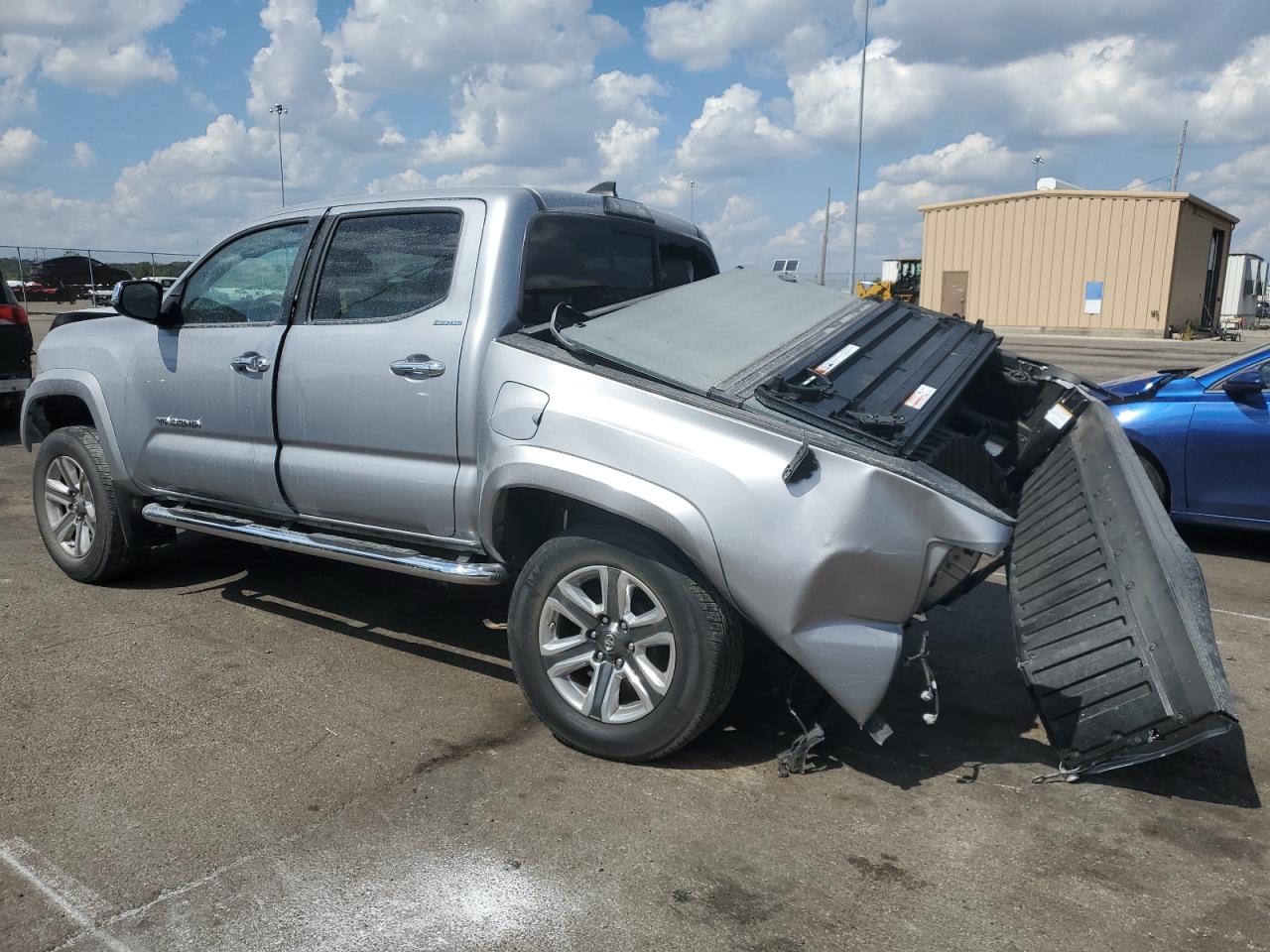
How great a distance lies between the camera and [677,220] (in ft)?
17.5

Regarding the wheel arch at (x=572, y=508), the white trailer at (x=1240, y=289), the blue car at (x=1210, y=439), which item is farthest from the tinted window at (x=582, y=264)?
the white trailer at (x=1240, y=289)

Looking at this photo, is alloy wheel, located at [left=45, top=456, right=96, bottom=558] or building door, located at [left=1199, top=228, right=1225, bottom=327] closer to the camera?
alloy wheel, located at [left=45, top=456, right=96, bottom=558]

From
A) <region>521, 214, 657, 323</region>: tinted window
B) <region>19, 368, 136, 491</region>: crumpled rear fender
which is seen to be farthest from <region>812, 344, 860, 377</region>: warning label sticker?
<region>19, 368, 136, 491</region>: crumpled rear fender

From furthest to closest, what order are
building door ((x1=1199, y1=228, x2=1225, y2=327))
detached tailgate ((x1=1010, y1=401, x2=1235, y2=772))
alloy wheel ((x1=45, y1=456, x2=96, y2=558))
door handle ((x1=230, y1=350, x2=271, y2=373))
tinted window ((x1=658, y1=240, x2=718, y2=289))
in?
building door ((x1=1199, y1=228, x2=1225, y2=327))
alloy wheel ((x1=45, y1=456, x2=96, y2=558))
tinted window ((x1=658, y1=240, x2=718, y2=289))
door handle ((x1=230, y1=350, x2=271, y2=373))
detached tailgate ((x1=1010, y1=401, x2=1235, y2=772))

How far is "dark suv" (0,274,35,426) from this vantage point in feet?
36.0

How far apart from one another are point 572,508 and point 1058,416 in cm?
250

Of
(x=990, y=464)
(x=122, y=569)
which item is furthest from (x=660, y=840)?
(x=122, y=569)

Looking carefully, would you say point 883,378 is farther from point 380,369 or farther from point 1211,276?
point 1211,276

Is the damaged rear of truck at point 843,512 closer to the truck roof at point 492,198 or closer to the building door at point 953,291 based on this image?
the truck roof at point 492,198

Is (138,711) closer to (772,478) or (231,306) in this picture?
(231,306)

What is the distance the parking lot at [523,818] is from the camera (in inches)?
110

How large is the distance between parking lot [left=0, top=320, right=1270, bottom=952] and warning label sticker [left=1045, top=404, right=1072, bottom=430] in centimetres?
109

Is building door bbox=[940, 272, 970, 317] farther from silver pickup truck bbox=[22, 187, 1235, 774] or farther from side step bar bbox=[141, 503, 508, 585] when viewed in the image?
side step bar bbox=[141, 503, 508, 585]

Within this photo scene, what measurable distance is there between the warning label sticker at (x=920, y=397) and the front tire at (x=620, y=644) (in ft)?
3.43
